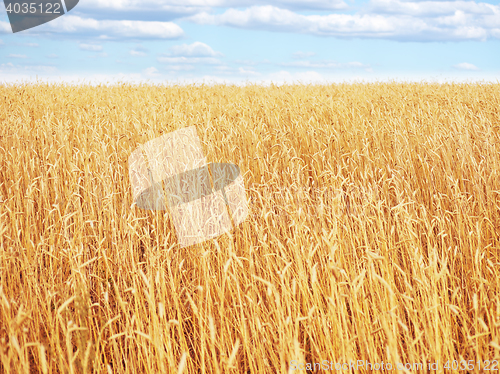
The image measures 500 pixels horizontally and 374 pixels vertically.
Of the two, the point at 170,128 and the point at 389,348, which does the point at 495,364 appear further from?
the point at 170,128

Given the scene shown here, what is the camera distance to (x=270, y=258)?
2.10 m

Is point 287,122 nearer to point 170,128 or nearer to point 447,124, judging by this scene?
point 170,128

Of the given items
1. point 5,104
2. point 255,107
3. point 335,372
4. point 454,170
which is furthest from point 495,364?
point 5,104

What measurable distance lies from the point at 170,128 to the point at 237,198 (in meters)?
1.71

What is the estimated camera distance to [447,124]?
4.66 m

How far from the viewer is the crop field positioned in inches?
57.7

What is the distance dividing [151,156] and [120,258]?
1.37 m

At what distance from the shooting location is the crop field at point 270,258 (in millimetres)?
1465

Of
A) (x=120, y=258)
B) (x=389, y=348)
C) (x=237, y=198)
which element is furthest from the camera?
(x=237, y=198)

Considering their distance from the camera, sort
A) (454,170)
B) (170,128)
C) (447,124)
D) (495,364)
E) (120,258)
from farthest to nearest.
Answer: (447,124), (170,128), (454,170), (120,258), (495,364)

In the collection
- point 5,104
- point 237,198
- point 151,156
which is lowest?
point 237,198

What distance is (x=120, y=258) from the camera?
7.21 ft

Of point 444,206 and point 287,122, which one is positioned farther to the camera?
point 287,122

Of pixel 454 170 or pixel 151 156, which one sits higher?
pixel 151 156
